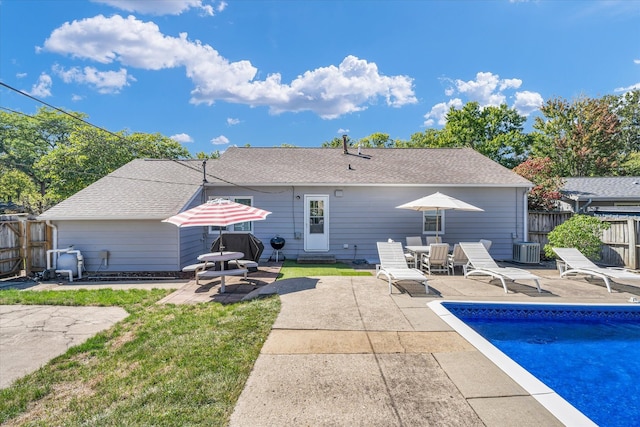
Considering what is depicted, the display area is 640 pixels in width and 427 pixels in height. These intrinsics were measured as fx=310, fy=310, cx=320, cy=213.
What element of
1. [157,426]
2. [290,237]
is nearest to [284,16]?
[290,237]

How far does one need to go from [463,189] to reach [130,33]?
1290cm

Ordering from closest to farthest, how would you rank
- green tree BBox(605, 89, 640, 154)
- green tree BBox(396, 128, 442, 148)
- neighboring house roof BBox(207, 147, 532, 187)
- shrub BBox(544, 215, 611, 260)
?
shrub BBox(544, 215, 611, 260), neighboring house roof BBox(207, 147, 532, 187), green tree BBox(605, 89, 640, 154), green tree BBox(396, 128, 442, 148)

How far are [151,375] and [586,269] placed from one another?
953 centimetres

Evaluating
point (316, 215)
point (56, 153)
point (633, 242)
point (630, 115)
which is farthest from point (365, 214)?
point (630, 115)

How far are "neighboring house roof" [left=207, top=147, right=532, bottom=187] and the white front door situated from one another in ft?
2.60

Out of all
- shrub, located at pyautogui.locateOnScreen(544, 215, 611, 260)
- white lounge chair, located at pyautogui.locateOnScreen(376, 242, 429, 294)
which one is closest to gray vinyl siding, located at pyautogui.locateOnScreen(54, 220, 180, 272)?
white lounge chair, located at pyautogui.locateOnScreen(376, 242, 429, 294)

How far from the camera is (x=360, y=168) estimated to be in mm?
12547

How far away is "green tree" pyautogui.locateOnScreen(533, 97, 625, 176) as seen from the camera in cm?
2567

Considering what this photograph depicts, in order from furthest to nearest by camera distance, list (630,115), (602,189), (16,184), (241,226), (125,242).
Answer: (630,115)
(16,184)
(602,189)
(241,226)
(125,242)

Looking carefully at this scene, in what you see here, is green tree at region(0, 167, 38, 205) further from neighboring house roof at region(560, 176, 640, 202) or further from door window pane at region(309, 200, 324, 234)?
neighboring house roof at region(560, 176, 640, 202)

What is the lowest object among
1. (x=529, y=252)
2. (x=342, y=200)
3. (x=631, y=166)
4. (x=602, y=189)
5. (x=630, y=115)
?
(x=529, y=252)

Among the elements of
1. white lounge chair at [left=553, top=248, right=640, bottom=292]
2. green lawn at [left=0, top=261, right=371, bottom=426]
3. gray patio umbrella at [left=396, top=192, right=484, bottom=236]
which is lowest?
green lawn at [left=0, top=261, right=371, bottom=426]

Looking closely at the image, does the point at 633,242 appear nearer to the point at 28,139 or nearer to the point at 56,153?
the point at 56,153

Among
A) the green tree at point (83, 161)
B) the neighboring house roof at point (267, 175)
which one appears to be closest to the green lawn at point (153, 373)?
the neighboring house roof at point (267, 175)
